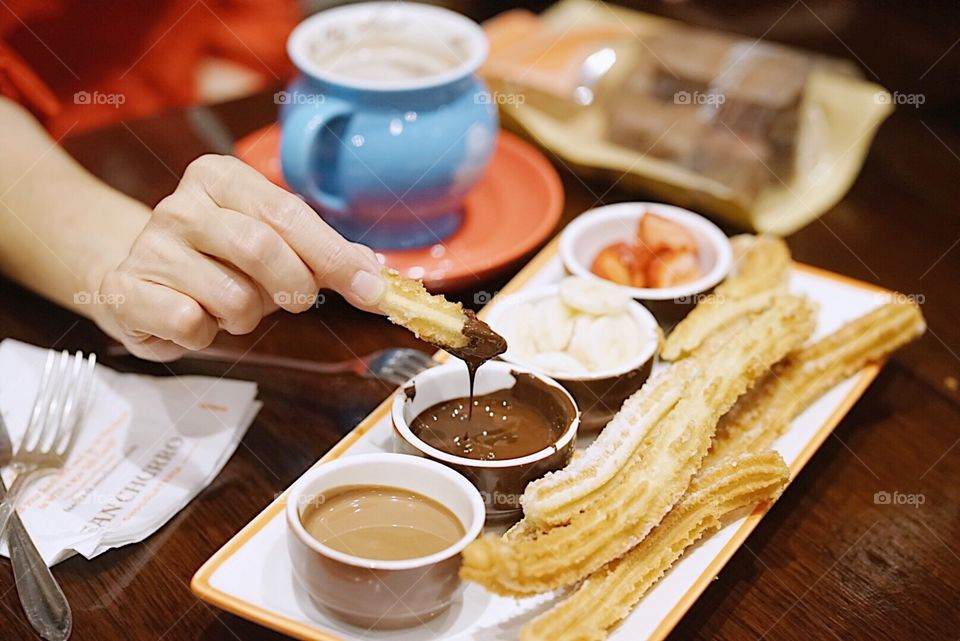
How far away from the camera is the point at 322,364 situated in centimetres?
142

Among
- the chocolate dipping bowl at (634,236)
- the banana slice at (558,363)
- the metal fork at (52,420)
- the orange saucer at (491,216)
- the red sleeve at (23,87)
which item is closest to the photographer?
the metal fork at (52,420)

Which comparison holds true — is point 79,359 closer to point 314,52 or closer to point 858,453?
point 314,52

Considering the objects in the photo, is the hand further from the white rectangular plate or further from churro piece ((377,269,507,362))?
the white rectangular plate

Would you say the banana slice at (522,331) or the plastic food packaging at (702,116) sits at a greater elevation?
the banana slice at (522,331)

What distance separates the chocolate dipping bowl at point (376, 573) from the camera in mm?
932

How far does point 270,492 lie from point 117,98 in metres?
1.33

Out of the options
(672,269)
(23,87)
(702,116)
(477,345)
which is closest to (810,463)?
(672,269)

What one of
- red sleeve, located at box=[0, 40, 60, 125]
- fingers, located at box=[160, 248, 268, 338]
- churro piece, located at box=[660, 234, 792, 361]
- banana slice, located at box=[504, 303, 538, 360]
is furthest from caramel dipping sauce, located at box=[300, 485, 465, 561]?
red sleeve, located at box=[0, 40, 60, 125]

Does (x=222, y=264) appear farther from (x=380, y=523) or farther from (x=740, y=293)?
(x=740, y=293)

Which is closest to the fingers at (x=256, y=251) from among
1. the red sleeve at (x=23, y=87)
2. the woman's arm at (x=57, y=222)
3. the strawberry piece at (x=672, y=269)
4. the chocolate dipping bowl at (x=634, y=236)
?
the woman's arm at (x=57, y=222)

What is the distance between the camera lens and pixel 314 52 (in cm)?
163

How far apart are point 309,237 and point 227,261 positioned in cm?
11

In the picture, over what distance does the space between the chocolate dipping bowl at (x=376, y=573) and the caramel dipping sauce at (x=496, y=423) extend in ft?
0.36

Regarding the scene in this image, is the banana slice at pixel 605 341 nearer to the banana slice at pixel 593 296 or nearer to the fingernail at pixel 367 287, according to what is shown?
the banana slice at pixel 593 296
